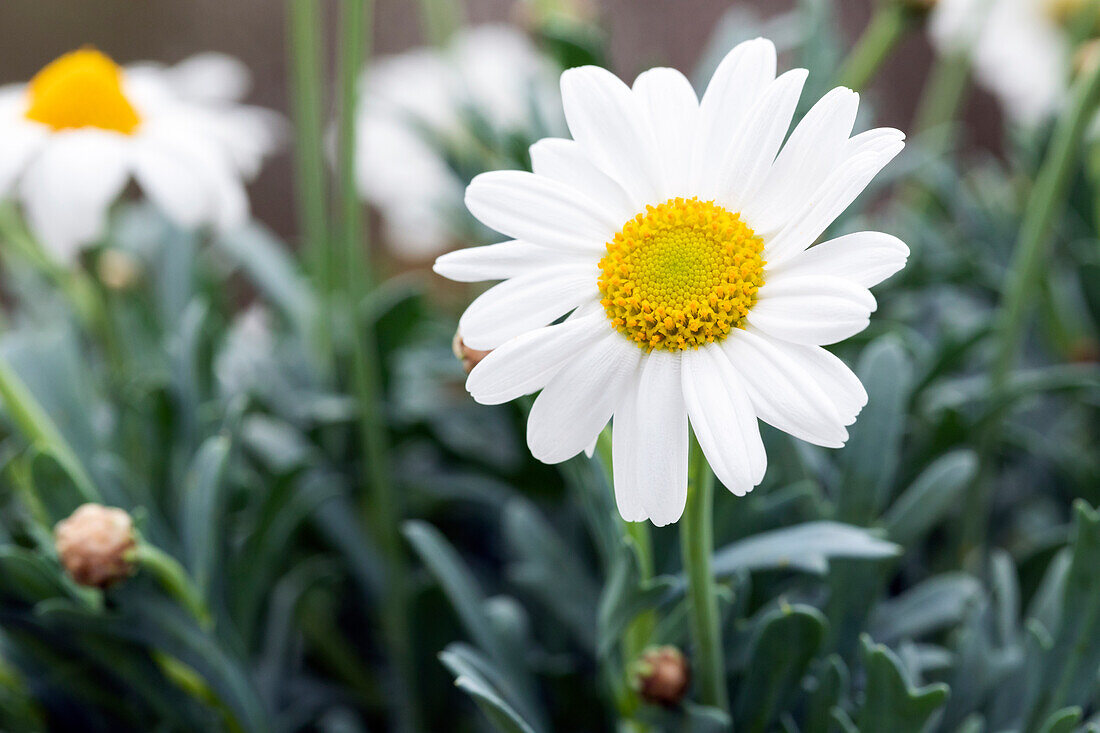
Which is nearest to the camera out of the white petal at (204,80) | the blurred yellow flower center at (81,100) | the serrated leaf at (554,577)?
the serrated leaf at (554,577)

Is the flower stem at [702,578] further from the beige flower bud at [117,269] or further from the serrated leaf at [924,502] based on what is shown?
the beige flower bud at [117,269]

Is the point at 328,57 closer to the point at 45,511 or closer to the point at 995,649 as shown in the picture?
the point at 45,511

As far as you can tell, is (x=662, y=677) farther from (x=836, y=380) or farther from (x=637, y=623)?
(x=836, y=380)

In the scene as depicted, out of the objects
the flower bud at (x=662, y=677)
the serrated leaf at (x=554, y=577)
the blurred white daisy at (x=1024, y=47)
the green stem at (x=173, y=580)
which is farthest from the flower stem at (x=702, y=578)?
the blurred white daisy at (x=1024, y=47)

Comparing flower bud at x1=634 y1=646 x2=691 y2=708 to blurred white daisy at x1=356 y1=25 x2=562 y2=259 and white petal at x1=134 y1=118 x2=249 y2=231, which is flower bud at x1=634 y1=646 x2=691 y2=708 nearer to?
white petal at x1=134 y1=118 x2=249 y2=231

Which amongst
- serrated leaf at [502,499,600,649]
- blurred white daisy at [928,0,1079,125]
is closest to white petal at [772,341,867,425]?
serrated leaf at [502,499,600,649]

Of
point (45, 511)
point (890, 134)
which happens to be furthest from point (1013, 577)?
point (45, 511)

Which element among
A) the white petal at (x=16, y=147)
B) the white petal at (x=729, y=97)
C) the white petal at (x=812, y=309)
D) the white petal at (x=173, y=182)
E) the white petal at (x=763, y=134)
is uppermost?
the white petal at (x=16, y=147)
